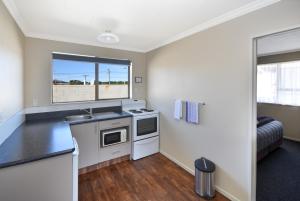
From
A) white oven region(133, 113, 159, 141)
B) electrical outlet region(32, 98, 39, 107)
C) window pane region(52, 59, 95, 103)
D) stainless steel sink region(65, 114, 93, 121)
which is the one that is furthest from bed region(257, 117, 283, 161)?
electrical outlet region(32, 98, 39, 107)

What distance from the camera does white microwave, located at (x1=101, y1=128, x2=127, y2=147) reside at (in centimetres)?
273

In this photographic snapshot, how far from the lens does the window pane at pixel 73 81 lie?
9.03ft

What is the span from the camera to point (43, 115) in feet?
8.71

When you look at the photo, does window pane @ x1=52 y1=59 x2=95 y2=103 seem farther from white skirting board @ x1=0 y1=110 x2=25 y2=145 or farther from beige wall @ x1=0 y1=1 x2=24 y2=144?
white skirting board @ x1=0 y1=110 x2=25 y2=145

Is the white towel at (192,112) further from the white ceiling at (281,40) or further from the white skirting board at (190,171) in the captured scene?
the white ceiling at (281,40)

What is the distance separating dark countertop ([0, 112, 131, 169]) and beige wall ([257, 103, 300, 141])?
535 centimetres

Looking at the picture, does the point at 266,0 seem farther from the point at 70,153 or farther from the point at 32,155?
the point at 32,155

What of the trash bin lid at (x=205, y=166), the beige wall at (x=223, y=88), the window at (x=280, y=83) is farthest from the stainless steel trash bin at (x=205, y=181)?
the window at (x=280, y=83)

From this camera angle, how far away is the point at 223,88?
203 cm

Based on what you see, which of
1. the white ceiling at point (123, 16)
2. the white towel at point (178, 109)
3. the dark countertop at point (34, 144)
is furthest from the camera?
the white towel at point (178, 109)

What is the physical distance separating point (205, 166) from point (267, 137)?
1.79 metres

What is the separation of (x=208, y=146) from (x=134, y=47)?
263cm

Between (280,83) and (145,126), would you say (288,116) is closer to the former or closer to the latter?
(280,83)

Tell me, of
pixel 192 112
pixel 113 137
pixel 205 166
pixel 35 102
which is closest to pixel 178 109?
pixel 192 112
